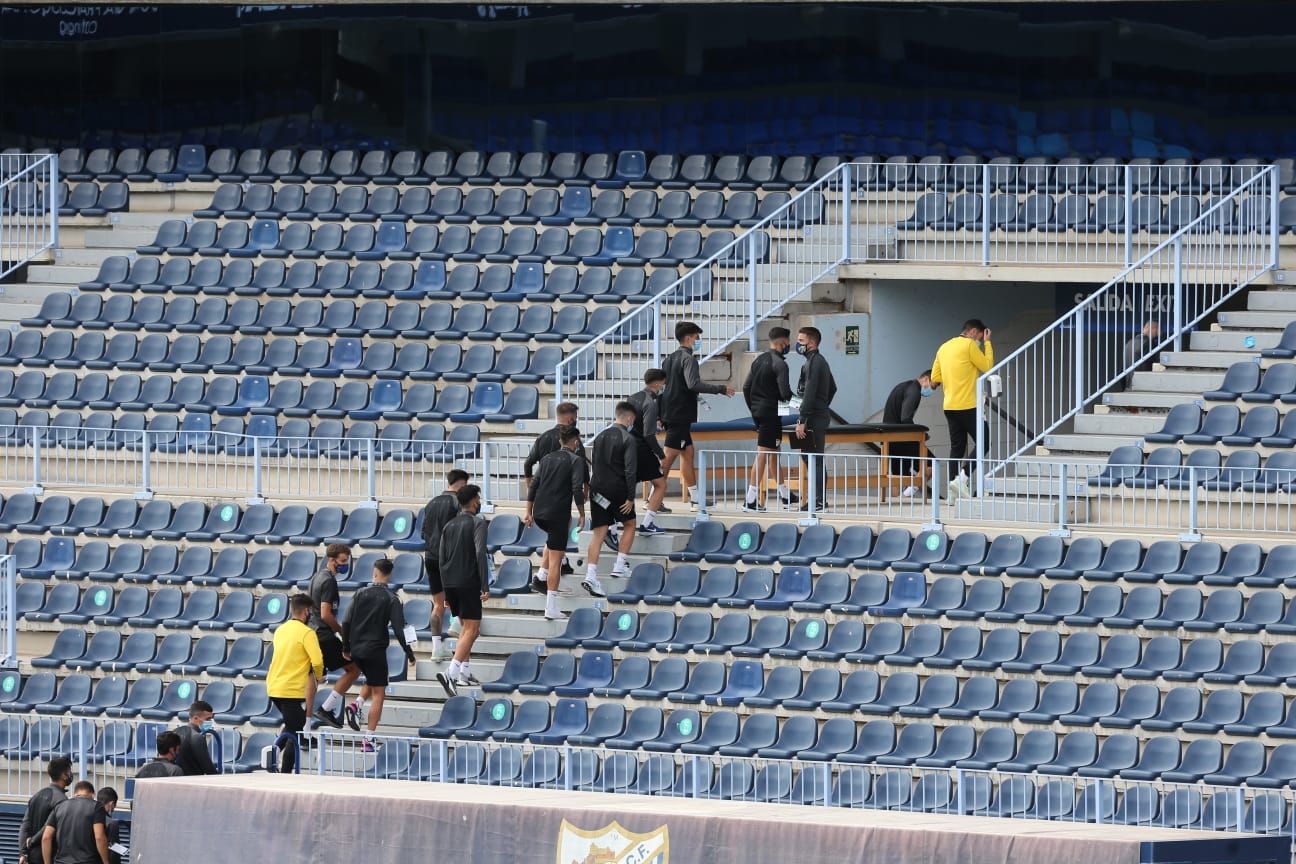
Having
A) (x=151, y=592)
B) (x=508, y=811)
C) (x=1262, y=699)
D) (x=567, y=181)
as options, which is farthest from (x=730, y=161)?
(x=508, y=811)

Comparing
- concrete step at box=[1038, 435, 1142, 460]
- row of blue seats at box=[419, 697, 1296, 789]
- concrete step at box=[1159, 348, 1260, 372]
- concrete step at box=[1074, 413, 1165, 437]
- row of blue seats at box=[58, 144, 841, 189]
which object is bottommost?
row of blue seats at box=[419, 697, 1296, 789]

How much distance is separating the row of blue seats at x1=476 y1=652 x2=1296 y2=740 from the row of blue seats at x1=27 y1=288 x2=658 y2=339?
467 centimetres

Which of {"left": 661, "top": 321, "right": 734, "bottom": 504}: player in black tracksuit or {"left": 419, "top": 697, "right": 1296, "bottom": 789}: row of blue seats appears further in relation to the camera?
{"left": 661, "top": 321, "right": 734, "bottom": 504}: player in black tracksuit

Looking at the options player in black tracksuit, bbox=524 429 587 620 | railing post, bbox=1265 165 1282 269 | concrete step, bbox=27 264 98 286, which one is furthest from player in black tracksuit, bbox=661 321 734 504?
concrete step, bbox=27 264 98 286

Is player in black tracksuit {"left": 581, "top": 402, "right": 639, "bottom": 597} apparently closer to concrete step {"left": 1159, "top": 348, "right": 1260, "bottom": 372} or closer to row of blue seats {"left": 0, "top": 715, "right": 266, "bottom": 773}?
row of blue seats {"left": 0, "top": 715, "right": 266, "bottom": 773}

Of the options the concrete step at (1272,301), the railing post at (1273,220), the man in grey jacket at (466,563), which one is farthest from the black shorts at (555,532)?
the railing post at (1273,220)

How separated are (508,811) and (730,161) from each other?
41.3 feet

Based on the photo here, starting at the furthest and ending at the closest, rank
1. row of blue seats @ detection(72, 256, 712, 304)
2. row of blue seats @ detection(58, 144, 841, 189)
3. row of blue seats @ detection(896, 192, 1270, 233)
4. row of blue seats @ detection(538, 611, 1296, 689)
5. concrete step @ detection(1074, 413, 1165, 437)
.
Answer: row of blue seats @ detection(58, 144, 841, 189) → row of blue seats @ detection(72, 256, 712, 304) → row of blue seats @ detection(896, 192, 1270, 233) → concrete step @ detection(1074, 413, 1165, 437) → row of blue seats @ detection(538, 611, 1296, 689)

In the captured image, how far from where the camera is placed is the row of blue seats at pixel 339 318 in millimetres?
24734

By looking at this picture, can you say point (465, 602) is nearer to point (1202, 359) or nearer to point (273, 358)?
point (273, 358)

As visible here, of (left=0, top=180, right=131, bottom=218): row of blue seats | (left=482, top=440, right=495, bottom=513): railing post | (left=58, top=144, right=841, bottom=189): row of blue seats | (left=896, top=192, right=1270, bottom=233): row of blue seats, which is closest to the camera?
(left=482, top=440, right=495, bottom=513): railing post

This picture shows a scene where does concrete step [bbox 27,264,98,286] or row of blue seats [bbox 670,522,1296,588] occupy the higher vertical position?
concrete step [bbox 27,264,98,286]

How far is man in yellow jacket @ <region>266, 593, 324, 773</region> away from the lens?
1920cm

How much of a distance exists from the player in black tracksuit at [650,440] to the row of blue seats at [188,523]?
6.84ft
